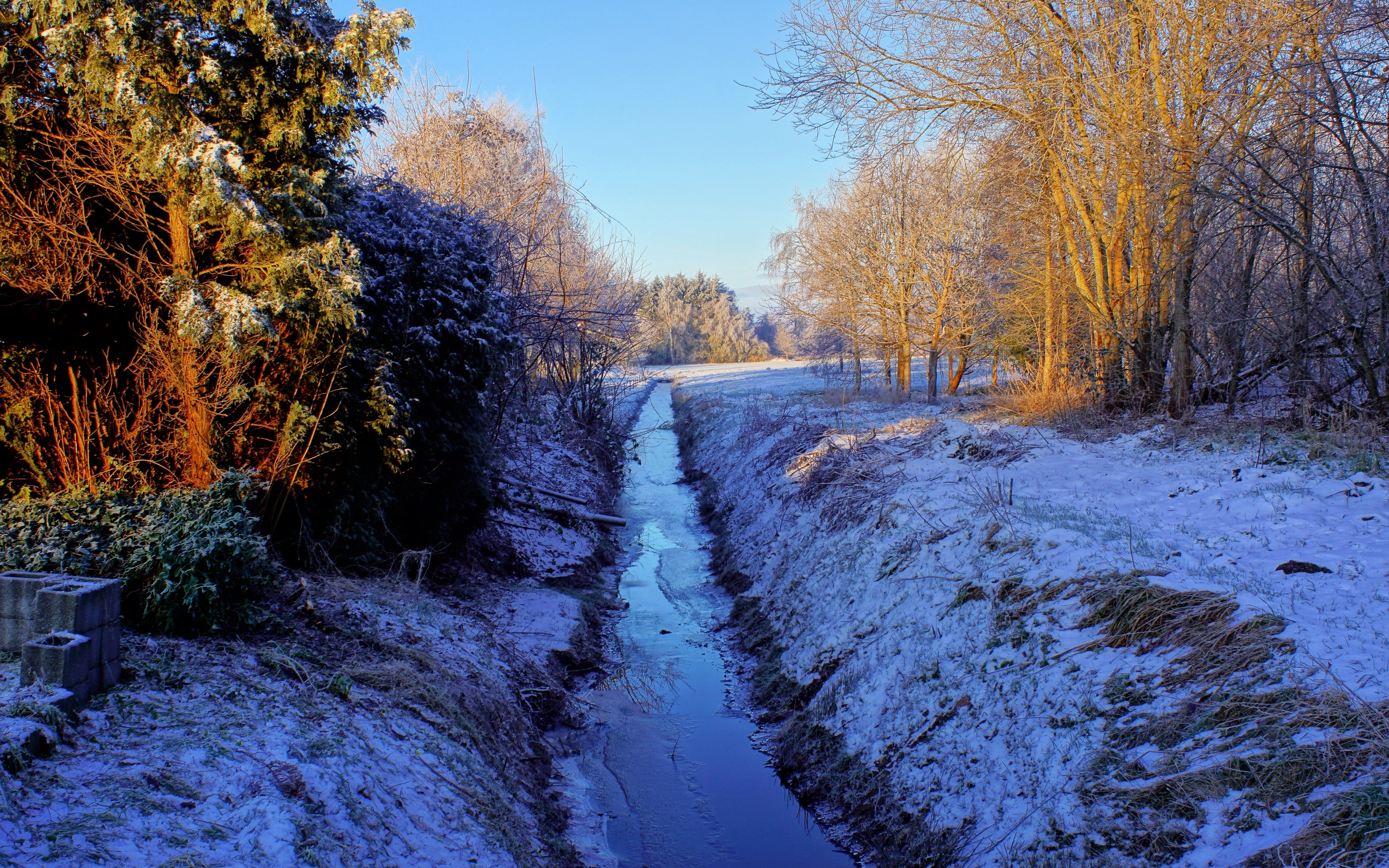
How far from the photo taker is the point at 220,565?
5371mm

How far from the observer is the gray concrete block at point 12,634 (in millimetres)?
4230

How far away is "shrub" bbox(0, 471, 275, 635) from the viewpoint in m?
5.11

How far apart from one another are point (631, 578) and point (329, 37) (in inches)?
337

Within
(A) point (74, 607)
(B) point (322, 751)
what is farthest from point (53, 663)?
(B) point (322, 751)

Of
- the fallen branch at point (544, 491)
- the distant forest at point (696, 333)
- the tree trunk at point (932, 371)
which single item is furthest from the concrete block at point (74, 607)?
the distant forest at point (696, 333)

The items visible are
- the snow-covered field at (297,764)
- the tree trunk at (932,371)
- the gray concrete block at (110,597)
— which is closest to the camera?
the snow-covered field at (297,764)

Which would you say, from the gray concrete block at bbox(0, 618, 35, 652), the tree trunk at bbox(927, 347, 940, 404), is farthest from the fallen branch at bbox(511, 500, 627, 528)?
the tree trunk at bbox(927, 347, 940, 404)

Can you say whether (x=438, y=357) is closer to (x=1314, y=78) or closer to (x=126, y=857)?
(x=126, y=857)

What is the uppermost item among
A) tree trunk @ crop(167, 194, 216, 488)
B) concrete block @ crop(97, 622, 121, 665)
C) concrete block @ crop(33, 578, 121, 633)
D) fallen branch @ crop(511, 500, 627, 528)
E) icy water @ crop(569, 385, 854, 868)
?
tree trunk @ crop(167, 194, 216, 488)

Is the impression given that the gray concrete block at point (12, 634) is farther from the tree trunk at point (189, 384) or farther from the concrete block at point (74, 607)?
the tree trunk at point (189, 384)

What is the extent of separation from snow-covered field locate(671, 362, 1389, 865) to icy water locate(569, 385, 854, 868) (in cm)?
72

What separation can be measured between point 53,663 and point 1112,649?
5950mm

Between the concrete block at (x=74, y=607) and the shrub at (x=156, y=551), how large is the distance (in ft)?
3.32

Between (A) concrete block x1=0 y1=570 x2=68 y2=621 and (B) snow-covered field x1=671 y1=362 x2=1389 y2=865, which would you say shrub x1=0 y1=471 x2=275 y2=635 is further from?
(B) snow-covered field x1=671 y1=362 x2=1389 y2=865
